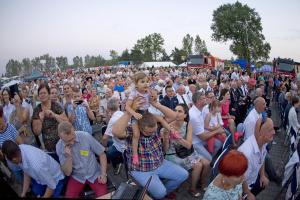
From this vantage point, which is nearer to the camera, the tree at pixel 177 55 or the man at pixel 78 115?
the man at pixel 78 115

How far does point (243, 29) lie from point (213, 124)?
4399cm

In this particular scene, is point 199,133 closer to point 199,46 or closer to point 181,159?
point 181,159

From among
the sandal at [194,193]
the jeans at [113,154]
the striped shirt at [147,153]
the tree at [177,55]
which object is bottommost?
the sandal at [194,193]

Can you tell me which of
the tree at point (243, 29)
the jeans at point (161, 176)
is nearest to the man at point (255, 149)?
the jeans at point (161, 176)

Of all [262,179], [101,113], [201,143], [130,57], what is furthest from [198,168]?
[130,57]

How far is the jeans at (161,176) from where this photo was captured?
10.2ft

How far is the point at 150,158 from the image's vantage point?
10.7ft

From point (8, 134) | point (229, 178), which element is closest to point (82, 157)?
point (8, 134)

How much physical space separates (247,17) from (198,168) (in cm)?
4650

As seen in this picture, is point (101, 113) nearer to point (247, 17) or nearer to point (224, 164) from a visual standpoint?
point (224, 164)

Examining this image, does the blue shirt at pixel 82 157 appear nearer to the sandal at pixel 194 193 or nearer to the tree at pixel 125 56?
the sandal at pixel 194 193

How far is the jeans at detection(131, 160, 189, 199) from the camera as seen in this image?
10.2 ft

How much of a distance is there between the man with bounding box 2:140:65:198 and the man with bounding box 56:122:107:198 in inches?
5.7

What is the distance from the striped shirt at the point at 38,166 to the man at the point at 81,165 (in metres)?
0.20
